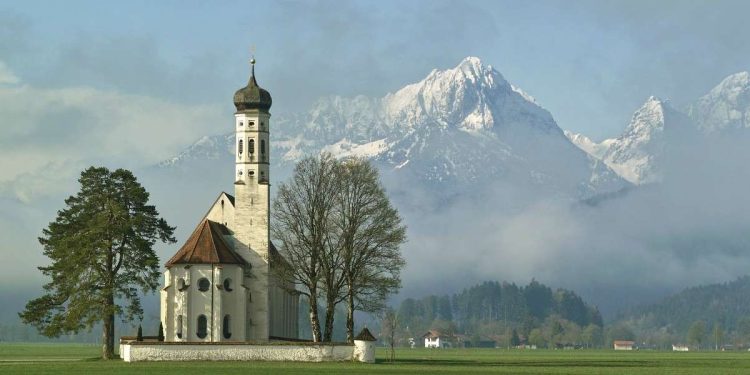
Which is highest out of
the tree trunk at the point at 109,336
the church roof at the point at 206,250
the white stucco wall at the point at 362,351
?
the church roof at the point at 206,250

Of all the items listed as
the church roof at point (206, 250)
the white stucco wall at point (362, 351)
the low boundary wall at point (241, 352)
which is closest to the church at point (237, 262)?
the church roof at point (206, 250)

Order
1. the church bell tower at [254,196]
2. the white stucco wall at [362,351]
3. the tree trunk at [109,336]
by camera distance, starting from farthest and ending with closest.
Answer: the church bell tower at [254,196] < the tree trunk at [109,336] < the white stucco wall at [362,351]

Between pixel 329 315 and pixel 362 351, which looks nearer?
pixel 362 351

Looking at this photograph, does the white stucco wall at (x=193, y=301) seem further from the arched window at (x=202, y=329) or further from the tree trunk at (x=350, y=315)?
the tree trunk at (x=350, y=315)

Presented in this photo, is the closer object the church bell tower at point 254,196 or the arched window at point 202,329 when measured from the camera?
the arched window at point 202,329

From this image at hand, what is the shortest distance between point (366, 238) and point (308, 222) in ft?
13.9

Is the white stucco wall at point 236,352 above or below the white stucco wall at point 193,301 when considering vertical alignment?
below

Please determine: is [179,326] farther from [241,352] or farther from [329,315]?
[241,352]

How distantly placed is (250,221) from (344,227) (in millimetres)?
8760

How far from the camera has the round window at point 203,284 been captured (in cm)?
9669

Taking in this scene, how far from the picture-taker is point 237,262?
9775 cm

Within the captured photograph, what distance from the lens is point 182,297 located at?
9600 cm

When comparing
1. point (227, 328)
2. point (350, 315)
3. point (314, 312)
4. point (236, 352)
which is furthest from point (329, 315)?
point (236, 352)

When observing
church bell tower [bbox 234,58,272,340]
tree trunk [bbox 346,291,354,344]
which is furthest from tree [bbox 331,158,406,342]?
church bell tower [bbox 234,58,272,340]
